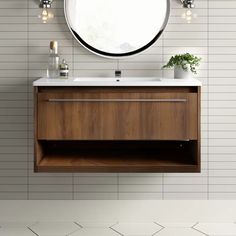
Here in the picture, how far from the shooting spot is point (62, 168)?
346 cm

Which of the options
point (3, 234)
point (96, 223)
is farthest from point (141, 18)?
point (3, 234)

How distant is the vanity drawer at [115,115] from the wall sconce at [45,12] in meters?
0.68

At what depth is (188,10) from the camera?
12.5 ft

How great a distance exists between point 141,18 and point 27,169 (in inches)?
54.8

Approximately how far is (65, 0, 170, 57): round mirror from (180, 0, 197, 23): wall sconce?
0.45 feet

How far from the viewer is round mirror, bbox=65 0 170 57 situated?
3.86 meters

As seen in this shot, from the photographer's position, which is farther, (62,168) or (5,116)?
(5,116)

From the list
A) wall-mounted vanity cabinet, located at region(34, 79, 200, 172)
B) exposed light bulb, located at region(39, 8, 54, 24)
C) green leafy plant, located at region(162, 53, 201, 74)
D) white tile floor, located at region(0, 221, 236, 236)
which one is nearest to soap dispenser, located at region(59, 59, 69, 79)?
wall-mounted vanity cabinet, located at region(34, 79, 200, 172)

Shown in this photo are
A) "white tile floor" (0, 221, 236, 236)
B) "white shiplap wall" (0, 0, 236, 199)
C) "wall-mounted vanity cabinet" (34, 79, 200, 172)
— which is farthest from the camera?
"white shiplap wall" (0, 0, 236, 199)

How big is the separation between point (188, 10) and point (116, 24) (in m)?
0.53

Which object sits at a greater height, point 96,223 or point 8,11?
point 8,11

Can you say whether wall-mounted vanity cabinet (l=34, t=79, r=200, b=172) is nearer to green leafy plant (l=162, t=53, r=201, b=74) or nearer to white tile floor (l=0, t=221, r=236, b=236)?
green leafy plant (l=162, t=53, r=201, b=74)

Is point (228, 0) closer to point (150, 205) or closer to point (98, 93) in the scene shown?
point (98, 93)

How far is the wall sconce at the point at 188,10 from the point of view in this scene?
373 cm
